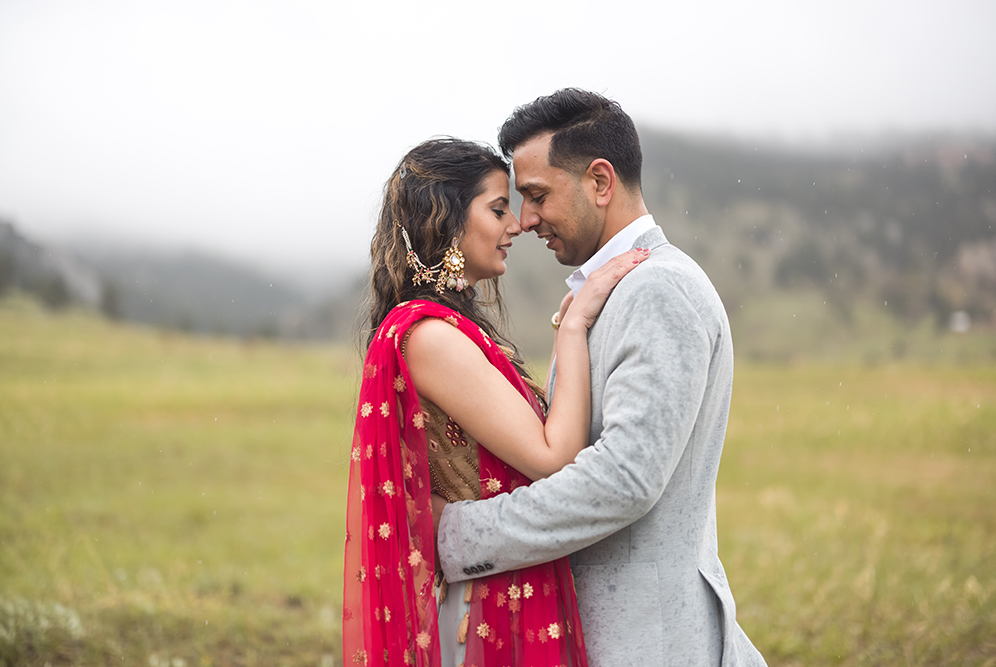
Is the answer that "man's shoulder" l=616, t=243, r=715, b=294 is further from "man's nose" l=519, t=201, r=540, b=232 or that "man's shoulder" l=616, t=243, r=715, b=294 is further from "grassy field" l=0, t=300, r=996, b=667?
"grassy field" l=0, t=300, r=996, b=667

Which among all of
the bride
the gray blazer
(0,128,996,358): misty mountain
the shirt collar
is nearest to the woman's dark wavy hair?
the bride

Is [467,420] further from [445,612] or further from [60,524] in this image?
[60,524]

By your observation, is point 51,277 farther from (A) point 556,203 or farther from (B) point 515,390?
(B) point 515,390

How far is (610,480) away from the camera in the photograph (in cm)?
140

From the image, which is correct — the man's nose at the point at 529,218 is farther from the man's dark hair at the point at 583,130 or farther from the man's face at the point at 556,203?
the man's dark hair at the point at 583,130

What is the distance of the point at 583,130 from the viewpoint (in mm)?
1757

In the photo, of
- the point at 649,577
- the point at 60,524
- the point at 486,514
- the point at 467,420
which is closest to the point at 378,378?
the point at 467,420

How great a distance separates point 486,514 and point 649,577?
15.0 inches

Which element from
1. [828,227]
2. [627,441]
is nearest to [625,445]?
[627,441]

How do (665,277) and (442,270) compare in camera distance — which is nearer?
(665,277)

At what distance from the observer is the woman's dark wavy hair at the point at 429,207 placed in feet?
6.09

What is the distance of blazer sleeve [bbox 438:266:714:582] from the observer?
1408 millimetres

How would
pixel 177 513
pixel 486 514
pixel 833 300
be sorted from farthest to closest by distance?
pixel 833 300, pixel 177 513, pixel 486 514

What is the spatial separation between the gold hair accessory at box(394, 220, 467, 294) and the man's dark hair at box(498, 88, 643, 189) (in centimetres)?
34
